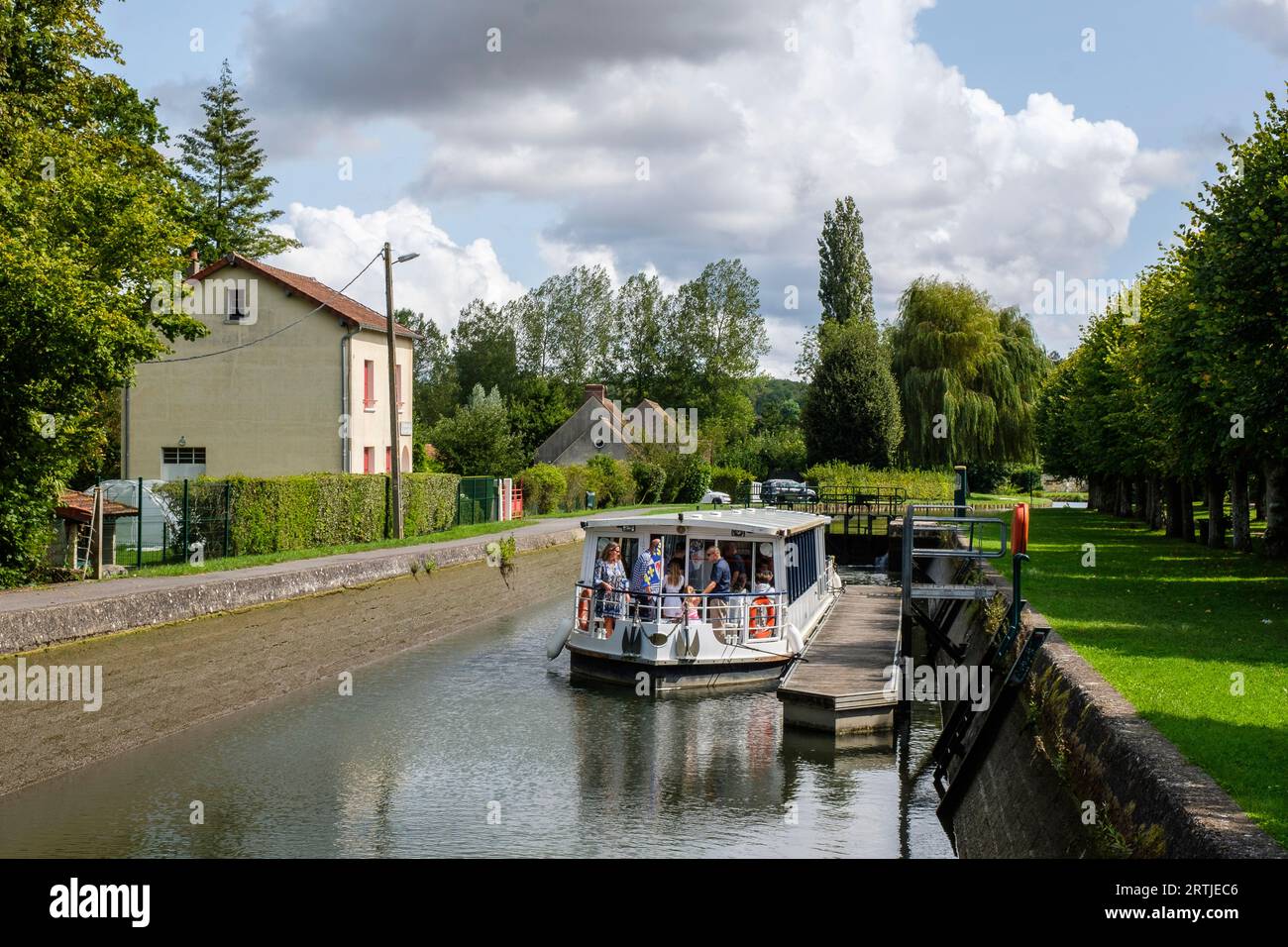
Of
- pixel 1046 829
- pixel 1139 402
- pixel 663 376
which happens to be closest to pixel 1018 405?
pixel 1139 402

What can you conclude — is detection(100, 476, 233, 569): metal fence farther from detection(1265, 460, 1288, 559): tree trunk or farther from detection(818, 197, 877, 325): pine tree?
detection(818, 197, 877, 325): pine tree

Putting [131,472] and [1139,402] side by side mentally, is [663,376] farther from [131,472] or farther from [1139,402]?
[1139,402]

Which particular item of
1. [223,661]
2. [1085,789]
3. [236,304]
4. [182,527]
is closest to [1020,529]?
[1085,789]

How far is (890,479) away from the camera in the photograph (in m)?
52.0

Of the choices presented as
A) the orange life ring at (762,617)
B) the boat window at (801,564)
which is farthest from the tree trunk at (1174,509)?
the orange life ring at (762,617)

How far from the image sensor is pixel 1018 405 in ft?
189

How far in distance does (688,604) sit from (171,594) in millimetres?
8190

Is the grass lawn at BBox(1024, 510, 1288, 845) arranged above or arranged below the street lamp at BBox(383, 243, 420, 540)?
below

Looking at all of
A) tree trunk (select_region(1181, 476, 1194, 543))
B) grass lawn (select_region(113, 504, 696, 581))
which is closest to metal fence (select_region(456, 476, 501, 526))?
grass lawn (select_region(113, 504, 696, 581))

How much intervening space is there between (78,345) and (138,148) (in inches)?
559

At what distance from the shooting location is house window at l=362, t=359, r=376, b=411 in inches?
1694

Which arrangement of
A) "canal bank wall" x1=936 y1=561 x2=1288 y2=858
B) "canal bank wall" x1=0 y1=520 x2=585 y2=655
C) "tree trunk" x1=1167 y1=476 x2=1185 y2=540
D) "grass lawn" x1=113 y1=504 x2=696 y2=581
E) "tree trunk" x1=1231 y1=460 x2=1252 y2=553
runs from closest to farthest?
"canal bank wall" x1=936 y1=561 x2=1288 y2=858
"canal bank wall" x1=0 y1=520 x2=585 y2=655
"grass lawn" x1=113 y1=504 x2=696 y2=581
"tree trunk" x1=1231 y1=460 x2=1252 y2=553
"tree trunk" x1=1167 y1=476 x2=1185 y2=540

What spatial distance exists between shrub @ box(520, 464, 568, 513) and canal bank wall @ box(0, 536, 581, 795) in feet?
78.1
